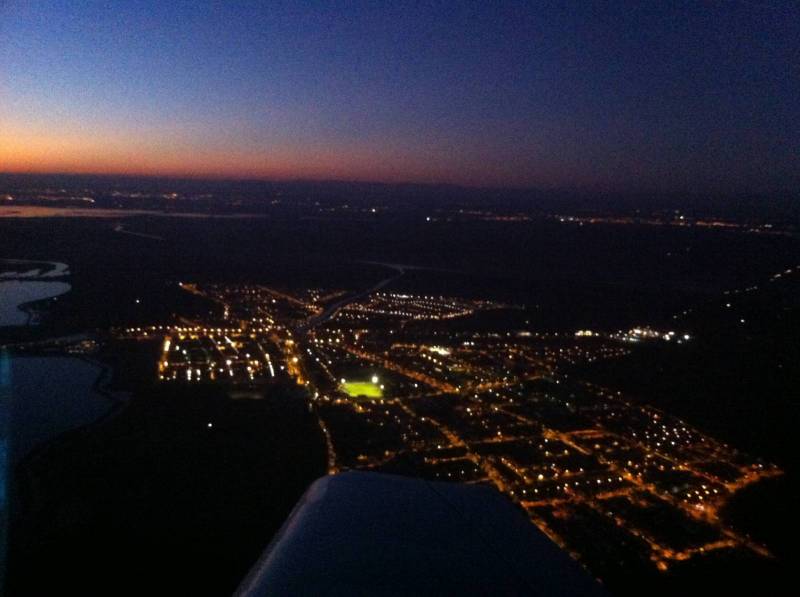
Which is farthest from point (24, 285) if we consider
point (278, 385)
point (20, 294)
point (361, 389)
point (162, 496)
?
point (162, 496)

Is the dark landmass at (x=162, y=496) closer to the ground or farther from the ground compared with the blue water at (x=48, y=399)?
farther from the ground

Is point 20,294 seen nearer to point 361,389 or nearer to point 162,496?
point 361,389

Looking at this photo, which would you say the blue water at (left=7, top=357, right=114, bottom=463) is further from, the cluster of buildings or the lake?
the lake

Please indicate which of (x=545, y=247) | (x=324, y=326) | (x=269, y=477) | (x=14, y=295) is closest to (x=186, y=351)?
(x=324, y=326)

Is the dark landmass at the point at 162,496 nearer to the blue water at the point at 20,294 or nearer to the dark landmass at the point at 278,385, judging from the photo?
the dark landmass at the point at 278,385

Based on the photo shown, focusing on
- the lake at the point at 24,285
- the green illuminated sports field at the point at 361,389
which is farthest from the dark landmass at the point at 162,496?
the lake at the point at 24,285
